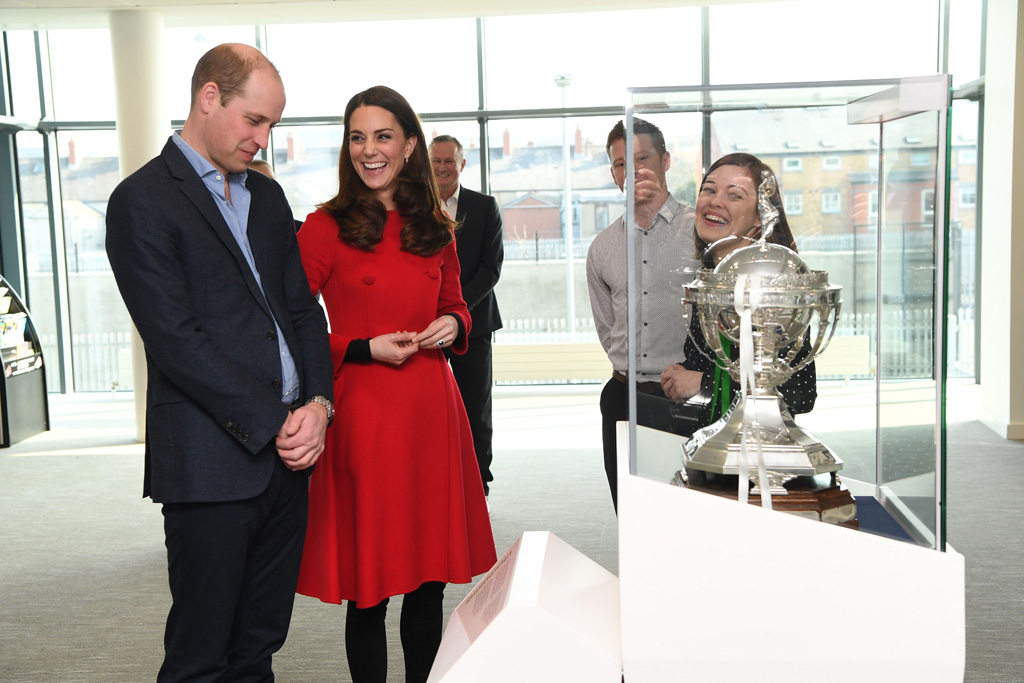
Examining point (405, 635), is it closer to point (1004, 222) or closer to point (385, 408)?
point (385, 408)

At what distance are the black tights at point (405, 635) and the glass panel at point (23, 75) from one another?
7421 mm

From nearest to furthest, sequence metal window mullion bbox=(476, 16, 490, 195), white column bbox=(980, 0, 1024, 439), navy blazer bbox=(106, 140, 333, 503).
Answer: navy blazer bbox=(106, 140, 333, 503)
white column bbox=(980, 0, 1024, 439)
metal window mullion bbox=(476, 16, 490, 195)

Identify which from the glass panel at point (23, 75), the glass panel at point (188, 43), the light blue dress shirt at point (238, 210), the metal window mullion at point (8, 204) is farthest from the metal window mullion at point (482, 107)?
the light blue dress shirt at point (238, 210)

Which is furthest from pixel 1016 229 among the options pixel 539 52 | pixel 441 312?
pixel 441 312

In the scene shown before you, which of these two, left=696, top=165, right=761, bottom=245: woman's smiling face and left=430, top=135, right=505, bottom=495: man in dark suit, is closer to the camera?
left=696, top=165, right=761, bottom=245: woman's smiling face

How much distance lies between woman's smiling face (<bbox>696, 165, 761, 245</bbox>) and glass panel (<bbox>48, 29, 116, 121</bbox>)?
7.64 m

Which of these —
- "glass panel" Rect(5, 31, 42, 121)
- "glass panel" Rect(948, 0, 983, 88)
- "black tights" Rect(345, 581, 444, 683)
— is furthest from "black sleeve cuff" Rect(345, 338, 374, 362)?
"glass panel" Rect(5, 31, 42, 121)

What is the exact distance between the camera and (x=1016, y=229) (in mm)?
5508

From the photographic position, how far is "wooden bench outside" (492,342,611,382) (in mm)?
7762

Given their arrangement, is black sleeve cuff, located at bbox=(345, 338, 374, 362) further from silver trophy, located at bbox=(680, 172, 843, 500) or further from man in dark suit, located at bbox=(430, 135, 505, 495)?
man in dark suit, located at bbox=(430, 135, 505, 495)

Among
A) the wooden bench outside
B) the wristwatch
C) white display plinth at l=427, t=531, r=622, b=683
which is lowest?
the wooden bench outside

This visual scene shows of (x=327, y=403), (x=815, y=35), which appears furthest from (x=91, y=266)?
(x=327, y=403)

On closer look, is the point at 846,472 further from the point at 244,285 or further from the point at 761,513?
the point at 244,285

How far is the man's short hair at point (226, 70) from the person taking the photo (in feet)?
5.32
